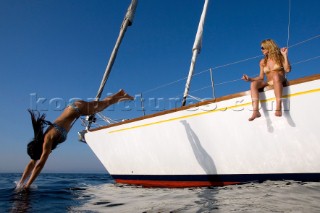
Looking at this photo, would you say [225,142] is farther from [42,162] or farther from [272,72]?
[42,162]

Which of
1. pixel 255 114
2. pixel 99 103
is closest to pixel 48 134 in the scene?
pixel 99 103

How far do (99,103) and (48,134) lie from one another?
4.33 ft

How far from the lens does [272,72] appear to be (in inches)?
173

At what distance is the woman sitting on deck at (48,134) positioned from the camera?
16.8 ft

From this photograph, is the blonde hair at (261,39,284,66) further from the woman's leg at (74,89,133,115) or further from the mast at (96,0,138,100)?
the mast at (96,0,138,100)

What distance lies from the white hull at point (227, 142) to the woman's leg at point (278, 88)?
160 mm

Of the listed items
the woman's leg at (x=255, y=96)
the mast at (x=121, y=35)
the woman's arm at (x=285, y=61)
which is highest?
the mast at (x=121, y=35)

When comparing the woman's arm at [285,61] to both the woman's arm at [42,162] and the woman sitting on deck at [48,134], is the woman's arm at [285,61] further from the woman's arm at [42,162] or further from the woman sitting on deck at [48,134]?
the woman's arm at [42,162]

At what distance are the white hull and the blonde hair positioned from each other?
0.56 meters

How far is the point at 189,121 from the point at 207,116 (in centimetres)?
46

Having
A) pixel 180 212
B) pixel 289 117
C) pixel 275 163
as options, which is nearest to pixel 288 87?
pixel 289 117

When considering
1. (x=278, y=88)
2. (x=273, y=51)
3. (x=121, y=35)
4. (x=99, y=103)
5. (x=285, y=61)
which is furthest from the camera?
(x=121, y=35)

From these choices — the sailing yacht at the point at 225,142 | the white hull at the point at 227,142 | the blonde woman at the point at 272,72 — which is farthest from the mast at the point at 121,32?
the blonde woman at the point at 272,72

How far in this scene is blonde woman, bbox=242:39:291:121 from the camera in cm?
424
